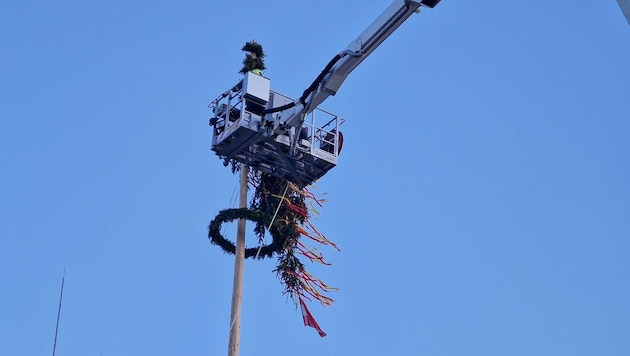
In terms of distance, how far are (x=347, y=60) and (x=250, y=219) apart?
435cm

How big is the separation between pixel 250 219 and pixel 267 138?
1923 mm

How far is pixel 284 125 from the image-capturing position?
21.7m

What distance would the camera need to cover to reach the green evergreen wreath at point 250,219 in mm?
22531

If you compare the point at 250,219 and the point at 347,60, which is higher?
the point at 347,60

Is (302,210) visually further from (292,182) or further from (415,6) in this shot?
(415,6)

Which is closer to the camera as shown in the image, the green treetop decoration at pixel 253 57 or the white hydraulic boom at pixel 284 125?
the white hydraulic boom at pixel 284 125

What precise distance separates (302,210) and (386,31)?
576 centimetres

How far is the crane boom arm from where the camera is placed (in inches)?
765

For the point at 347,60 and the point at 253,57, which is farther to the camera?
the point at 253,57

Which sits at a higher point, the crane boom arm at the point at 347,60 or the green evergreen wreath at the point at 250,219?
the crane boom arm at the point at 347,60

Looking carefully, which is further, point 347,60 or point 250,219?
point 250,219

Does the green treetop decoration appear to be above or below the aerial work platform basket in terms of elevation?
above

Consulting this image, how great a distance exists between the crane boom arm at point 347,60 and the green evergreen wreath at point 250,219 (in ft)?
7.52

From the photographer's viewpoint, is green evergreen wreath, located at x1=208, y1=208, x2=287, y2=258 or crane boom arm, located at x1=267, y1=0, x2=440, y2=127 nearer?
crane boom arm, located at x1=267, y1=0, x2=440, y2=127
